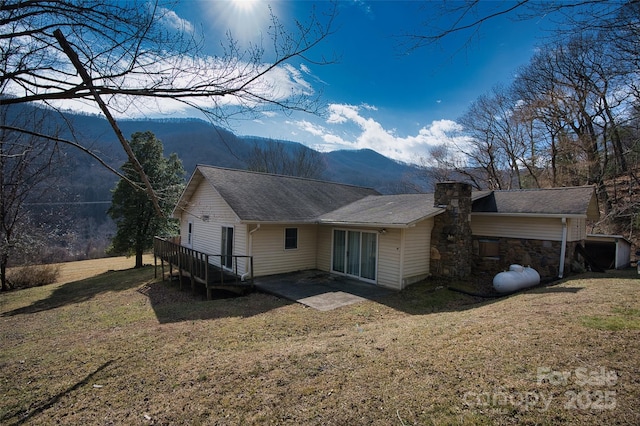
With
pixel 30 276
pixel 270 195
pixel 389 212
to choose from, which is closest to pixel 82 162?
pixel 270 195

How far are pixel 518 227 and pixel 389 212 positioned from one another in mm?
4922

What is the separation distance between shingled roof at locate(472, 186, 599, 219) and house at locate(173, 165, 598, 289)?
3 centimetres

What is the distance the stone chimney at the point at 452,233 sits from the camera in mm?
10906

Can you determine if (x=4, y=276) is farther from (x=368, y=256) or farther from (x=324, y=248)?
(x=368, y=256)

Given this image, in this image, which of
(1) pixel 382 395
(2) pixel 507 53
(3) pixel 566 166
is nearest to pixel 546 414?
(1) pixel 382 395

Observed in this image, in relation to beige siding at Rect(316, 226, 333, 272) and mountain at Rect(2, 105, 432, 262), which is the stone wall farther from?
mountain at Rect(2, 105, 432, 262)

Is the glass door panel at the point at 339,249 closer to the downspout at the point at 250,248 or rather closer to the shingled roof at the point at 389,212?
the shingled roof at the point at 389,212

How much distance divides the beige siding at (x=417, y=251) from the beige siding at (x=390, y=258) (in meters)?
0.22

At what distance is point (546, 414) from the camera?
9.26 ft

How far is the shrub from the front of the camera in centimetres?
1556

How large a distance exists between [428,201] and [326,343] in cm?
877

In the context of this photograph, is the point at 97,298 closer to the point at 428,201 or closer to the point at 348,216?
the point at 348,216

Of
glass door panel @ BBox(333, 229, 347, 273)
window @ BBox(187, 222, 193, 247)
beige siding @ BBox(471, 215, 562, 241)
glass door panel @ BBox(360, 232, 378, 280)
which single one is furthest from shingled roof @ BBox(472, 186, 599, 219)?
window @ BBox(187, 222, 193, 247)

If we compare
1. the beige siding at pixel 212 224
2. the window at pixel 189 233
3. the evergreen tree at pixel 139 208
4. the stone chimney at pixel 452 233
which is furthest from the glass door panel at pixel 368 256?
the evergreen tree at pixel 139 208
